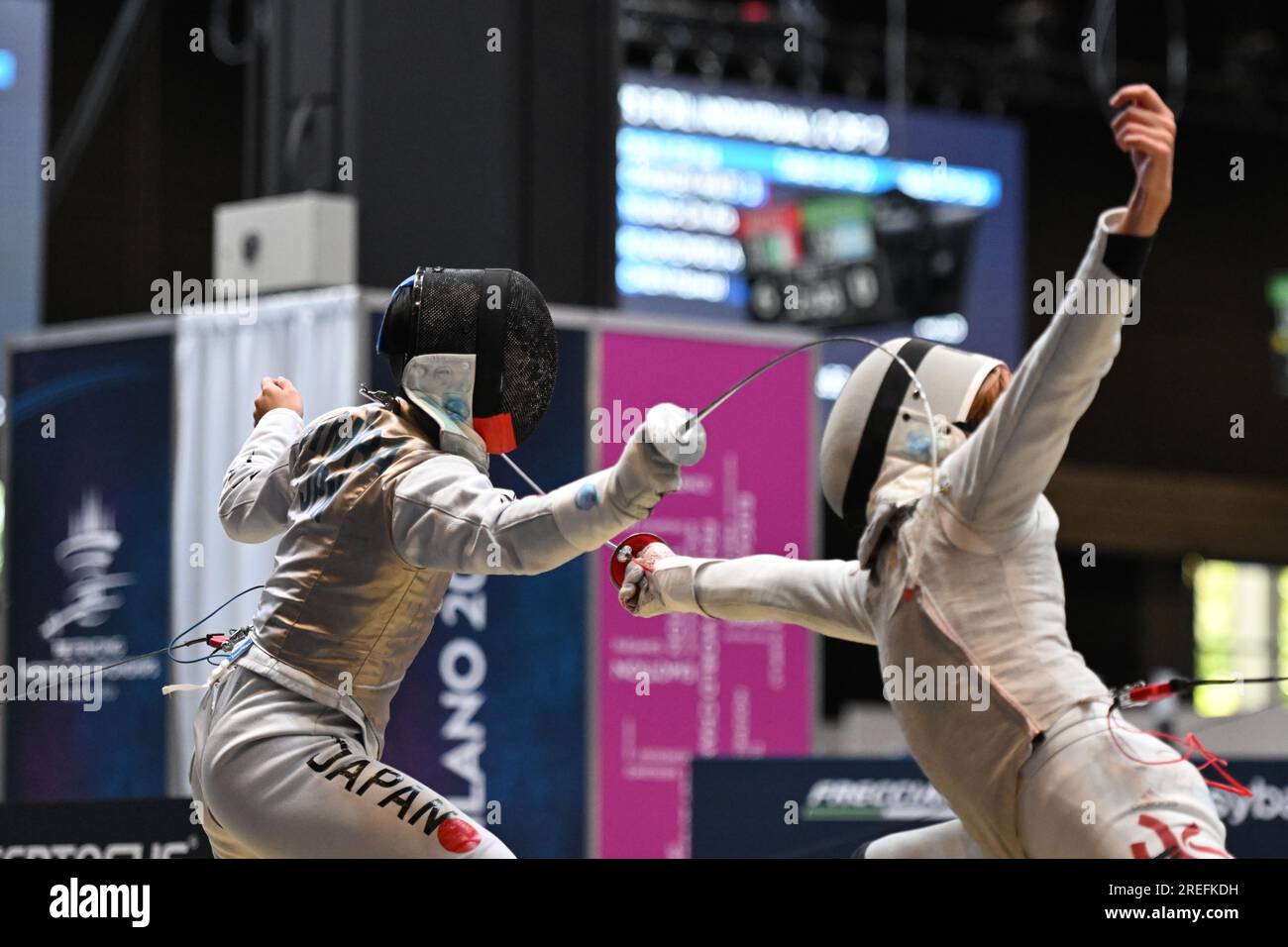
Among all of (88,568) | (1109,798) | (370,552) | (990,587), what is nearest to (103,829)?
(370,552)

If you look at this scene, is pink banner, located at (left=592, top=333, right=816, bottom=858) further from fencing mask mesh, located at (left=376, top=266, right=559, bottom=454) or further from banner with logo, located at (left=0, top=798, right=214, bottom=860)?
fencing mask mesh, located at (left=376, top=266, right=559, bottom=454)

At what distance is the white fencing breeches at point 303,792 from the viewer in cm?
283

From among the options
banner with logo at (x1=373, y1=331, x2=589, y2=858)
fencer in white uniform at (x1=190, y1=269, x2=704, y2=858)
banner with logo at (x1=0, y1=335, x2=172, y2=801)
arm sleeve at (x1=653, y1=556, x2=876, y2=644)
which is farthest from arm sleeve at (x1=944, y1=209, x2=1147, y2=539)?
banner with logo at (x1=0, y1=335, x2=172, y2=801)

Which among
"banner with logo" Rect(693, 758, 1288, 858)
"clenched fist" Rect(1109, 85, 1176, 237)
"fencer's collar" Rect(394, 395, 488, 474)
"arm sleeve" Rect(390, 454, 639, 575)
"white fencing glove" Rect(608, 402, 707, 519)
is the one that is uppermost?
"clenched fist" Rect(1109, 85, 1176, 237)

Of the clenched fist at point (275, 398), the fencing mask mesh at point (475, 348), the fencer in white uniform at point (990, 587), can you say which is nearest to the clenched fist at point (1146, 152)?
the fencer in white uniform at point (990, 587)

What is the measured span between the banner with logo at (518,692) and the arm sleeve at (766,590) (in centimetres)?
204

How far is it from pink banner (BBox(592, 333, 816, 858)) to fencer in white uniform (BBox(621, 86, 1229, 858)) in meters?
2.16

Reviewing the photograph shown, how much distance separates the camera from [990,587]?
3135 millimetres

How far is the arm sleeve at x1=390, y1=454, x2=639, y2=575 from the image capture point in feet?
9.03

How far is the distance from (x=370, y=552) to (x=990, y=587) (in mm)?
961

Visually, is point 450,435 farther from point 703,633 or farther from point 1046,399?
point 703,633

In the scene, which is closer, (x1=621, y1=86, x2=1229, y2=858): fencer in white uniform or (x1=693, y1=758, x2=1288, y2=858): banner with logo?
(x1=621, y1=86, x2=1229, y2=858): fencer in white uniform
